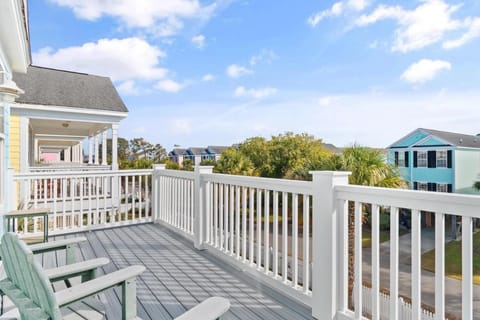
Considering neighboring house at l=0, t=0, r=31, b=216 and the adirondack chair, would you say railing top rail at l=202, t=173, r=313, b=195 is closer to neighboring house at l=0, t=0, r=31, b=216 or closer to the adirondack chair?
the adirondack chair

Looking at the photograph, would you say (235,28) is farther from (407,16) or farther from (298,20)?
(407,16)

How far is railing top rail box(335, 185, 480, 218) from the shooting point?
154 centimetres

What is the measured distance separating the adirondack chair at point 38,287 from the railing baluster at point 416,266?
1.59 meters

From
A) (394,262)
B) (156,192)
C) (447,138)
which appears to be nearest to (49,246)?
(394,262)

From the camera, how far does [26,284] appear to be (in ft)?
4.97

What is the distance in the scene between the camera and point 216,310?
1365mm

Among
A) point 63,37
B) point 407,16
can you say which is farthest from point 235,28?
point 407,16

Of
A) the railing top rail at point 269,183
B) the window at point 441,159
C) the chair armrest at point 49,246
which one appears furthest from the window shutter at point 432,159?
the chair armrest at point 49,246

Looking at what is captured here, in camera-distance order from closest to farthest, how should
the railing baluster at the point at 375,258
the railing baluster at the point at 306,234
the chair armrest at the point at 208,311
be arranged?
the chair armrest at the point at 208,311
the railing baluster at the point at 375,258
the railing baluster at the point at 306,234

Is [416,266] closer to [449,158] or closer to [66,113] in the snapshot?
[66,113]

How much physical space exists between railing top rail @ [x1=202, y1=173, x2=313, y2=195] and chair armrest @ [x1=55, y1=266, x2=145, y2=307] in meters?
1.38

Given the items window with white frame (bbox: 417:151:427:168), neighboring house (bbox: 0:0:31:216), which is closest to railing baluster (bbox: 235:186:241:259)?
neighboring house (bbox: 0:0:31:216)

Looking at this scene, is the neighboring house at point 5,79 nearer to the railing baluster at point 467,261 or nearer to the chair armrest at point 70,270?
the chair armrest at point 70,270

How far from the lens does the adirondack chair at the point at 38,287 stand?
4.47 ft
